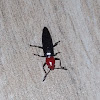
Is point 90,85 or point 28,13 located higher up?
point 28,13

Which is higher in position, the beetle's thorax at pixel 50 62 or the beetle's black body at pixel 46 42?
the beetle's black body at pixel 46 42

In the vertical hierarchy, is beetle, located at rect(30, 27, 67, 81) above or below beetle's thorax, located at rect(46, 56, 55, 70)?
above

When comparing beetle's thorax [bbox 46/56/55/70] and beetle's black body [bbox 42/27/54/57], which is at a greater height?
beetle's black body [bbox 42/27/54/57]

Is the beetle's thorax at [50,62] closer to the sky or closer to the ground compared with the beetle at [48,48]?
closer to the ground

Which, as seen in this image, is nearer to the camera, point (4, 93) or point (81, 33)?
point (4, 93)

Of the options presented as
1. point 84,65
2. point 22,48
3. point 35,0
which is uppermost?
point 35,0

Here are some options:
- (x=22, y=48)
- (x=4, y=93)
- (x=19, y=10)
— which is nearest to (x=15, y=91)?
(x=4, y=93)

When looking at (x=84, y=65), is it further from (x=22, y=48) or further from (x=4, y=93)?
(x=4, y=93)

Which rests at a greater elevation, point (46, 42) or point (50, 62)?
point (46, 42)
